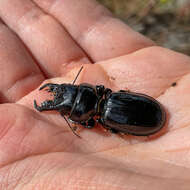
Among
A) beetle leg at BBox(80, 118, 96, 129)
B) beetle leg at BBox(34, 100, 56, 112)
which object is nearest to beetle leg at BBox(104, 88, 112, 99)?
beetle leg at BBox(80, 118, 96, 129)

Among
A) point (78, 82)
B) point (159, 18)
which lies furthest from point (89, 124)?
point (159, 18)

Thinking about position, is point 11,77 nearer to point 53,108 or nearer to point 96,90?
point 53,108

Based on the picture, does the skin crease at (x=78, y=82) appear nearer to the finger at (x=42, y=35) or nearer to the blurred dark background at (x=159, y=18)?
the finger at (x=42, y=35)

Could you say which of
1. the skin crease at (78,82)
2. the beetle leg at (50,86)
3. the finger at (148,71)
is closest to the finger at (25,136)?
the skin crease at (78,82)

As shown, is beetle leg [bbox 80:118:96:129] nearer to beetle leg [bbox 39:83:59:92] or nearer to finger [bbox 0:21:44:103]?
beetle leg [bbox 39:83:59:92]

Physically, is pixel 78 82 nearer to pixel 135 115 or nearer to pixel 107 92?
pixel 107 92

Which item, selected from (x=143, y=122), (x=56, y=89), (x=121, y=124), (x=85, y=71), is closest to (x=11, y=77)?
(x=56, y=89)

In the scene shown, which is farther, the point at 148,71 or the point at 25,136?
the point at 148,71
